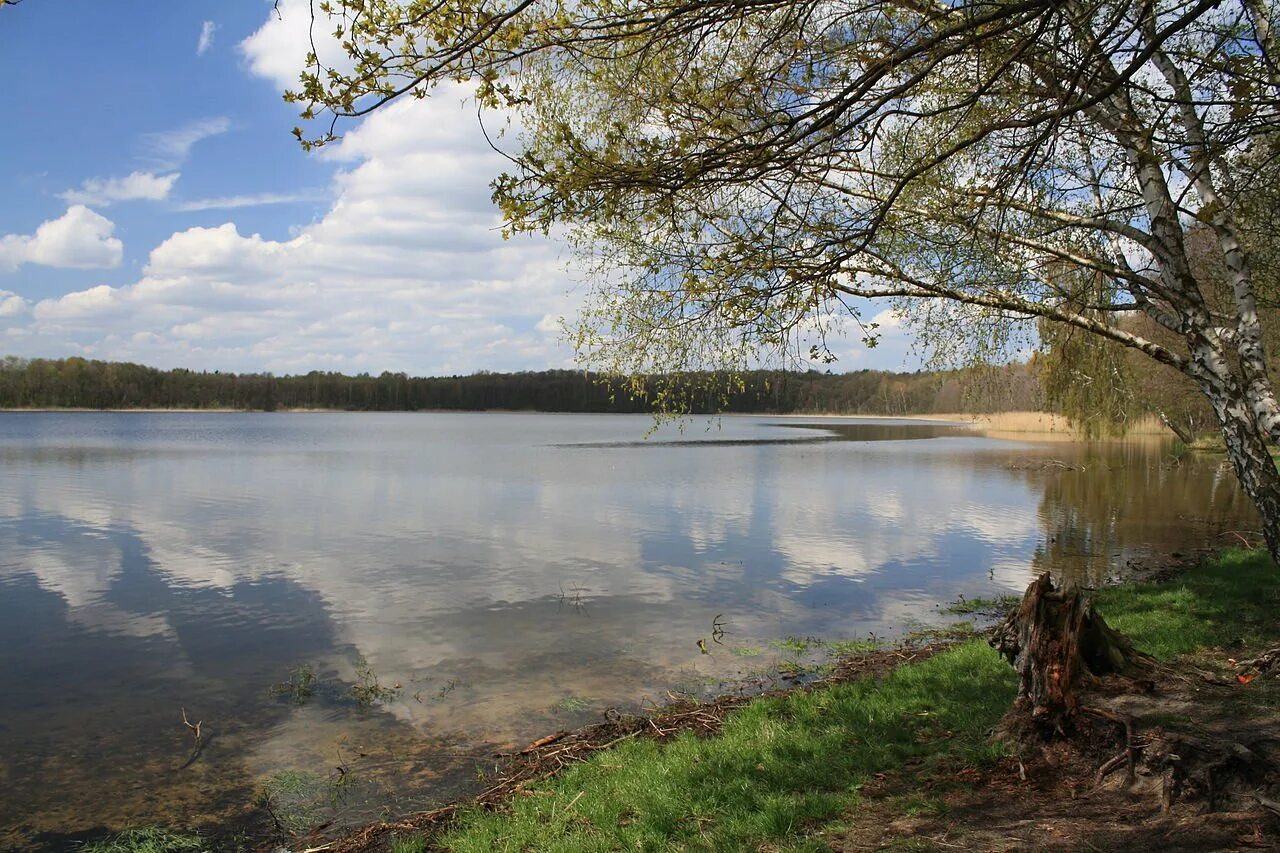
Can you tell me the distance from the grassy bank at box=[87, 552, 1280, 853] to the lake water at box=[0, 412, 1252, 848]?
1635 millimetres

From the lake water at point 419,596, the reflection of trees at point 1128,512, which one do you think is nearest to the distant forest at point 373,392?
the reflection of trees at point 1128,512

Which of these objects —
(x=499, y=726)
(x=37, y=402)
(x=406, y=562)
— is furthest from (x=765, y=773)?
(x=37, y=402)

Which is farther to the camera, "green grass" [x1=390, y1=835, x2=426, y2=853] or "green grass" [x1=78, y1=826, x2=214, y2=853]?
"green grass" [x1=78, y1=826, x2=214, y2=853]

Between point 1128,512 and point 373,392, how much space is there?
7050 inches

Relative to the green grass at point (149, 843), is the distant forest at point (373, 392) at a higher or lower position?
higher

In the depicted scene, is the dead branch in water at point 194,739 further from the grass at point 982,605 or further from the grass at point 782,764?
the grass at point 982,605

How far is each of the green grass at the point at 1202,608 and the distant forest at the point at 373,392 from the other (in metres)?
118

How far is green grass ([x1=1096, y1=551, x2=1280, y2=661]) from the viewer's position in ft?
31.6

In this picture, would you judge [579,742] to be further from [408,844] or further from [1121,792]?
[1121,792]

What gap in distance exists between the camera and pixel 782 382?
31.3 ft

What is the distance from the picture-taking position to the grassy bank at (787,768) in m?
5.93

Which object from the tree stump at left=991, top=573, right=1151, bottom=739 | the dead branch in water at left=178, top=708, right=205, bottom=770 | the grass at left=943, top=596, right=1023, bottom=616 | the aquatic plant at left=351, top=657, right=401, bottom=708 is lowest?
the dead branch in water at left=178, top=708, right=205, bottom=770

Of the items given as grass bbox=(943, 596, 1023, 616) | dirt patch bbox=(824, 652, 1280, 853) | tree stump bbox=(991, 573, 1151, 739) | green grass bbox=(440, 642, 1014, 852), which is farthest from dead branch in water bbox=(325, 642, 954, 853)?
grass bbox=(943, 596, 1023, 616)

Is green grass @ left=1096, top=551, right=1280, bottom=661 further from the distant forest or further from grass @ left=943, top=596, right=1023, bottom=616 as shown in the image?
the distant forest
